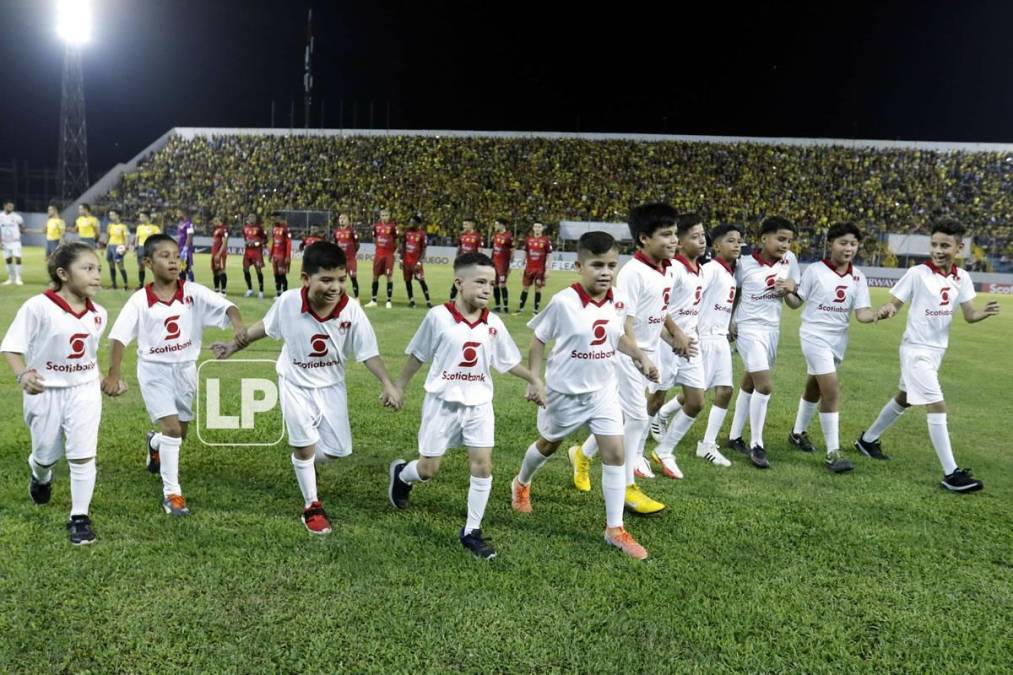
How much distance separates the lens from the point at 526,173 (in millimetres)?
42719

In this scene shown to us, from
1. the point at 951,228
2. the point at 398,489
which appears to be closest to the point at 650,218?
the point at 398,489

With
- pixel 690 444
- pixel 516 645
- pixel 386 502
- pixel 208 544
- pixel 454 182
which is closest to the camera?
pixel 516 645

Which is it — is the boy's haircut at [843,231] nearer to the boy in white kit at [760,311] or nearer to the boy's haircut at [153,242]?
the boy in white kit at [760,311]

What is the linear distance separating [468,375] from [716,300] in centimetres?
310

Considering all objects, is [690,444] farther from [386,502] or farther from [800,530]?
[386,502]

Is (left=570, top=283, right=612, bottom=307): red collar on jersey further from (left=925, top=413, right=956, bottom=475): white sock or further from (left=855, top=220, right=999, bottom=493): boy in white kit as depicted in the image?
(left=925, top=413, right=956, bottom=475): white sock

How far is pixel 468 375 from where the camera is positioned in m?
4.45

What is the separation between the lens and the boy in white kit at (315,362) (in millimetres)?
4520

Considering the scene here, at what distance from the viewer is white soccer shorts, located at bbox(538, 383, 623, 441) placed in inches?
181

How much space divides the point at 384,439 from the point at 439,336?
246 cm

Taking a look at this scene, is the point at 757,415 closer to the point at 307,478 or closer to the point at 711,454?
the point at 711,454

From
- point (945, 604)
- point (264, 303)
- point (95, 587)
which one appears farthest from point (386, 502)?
point (264, 303)

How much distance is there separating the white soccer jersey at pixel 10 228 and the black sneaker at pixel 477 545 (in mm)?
19868

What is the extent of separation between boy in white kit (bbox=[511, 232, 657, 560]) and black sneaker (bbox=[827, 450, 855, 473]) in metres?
2.57
